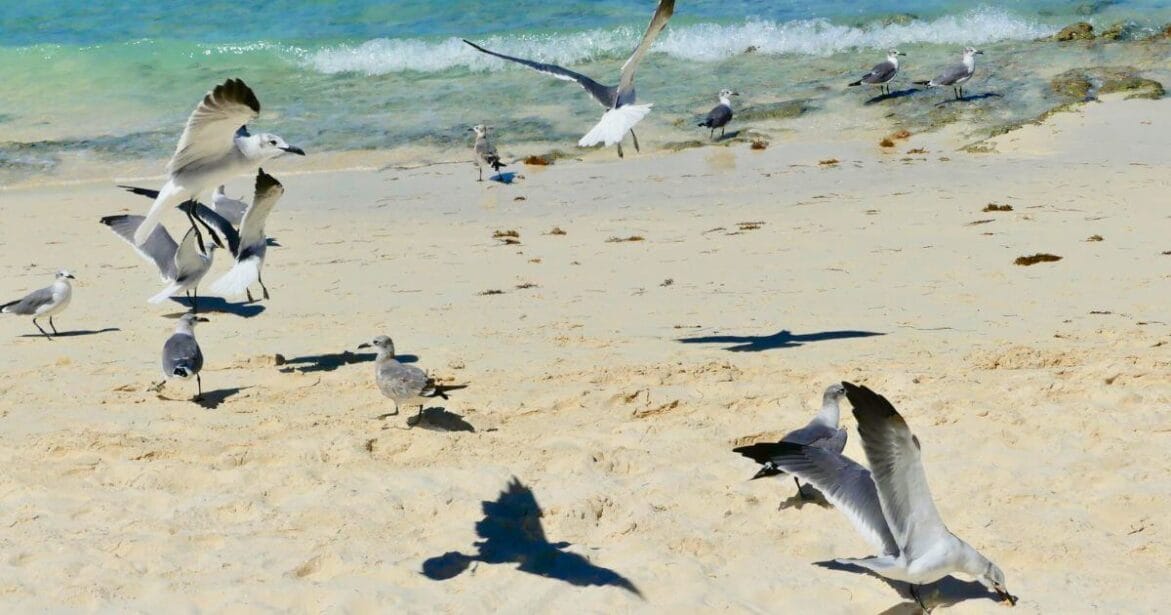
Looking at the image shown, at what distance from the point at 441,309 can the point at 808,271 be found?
2734 mm

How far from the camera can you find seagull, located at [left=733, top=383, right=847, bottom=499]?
5.57 m

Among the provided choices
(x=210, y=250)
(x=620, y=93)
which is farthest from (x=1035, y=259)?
(x=210, y=250)

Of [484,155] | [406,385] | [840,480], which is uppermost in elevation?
[840,480]

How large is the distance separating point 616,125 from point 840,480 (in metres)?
6.12

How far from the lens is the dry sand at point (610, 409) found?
16.4 feet

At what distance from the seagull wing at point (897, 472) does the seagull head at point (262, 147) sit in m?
4.52

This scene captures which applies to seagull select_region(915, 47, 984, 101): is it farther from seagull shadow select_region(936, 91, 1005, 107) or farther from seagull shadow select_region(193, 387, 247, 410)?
seagull shadow select_region(193, 387, 247, 410)

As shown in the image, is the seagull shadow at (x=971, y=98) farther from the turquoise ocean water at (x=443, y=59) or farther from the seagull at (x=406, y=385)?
the seagull at (x=406, y=385)

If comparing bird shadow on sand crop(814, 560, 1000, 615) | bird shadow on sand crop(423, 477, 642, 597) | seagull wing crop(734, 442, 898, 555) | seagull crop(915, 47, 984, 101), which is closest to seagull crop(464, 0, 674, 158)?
bird shadow on sand crop(423, 477, 642, 597)

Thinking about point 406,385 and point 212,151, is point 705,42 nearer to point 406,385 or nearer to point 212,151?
point 212,151

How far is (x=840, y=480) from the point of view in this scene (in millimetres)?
4805

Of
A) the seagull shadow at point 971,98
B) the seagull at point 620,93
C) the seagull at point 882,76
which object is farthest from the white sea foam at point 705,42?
the seagull at point 620,93

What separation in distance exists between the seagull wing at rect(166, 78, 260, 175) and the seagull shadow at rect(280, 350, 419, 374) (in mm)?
1308

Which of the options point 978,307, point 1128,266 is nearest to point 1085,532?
point 978,307
